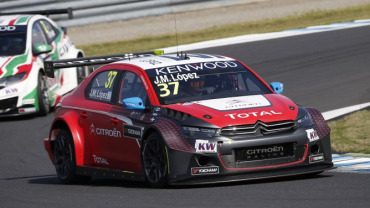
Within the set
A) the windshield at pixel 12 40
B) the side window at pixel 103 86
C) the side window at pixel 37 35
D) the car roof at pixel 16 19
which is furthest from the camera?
the car roof at pixel 16 19

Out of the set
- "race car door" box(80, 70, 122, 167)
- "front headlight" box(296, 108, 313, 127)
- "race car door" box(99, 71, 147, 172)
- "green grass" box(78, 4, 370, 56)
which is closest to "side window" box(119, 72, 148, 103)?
"race car door" box(99, 71, 147, 172)

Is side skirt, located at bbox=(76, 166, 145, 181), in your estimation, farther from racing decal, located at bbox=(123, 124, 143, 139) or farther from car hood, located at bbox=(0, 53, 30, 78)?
car hood, located at bbox=(0, 53, 30, 78)

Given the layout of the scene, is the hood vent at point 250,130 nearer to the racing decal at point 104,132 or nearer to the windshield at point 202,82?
the windshield at point 202,82

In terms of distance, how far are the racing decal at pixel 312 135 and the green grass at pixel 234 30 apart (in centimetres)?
1340

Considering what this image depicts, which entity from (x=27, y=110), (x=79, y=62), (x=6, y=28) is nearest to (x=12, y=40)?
(x=6, y=28)

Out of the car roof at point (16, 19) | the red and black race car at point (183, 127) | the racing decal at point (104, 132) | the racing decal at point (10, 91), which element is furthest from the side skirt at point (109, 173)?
the car roof at point (16, 19)

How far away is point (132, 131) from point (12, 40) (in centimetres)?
823

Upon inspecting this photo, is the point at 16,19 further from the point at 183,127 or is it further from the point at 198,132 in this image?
the point at 198,132

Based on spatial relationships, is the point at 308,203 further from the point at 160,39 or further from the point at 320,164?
the point at 160,39

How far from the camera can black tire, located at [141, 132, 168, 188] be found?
8422 mm

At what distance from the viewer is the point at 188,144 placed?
8.28 metres

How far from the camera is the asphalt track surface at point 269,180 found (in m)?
7.59

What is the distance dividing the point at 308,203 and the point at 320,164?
1.51 metres

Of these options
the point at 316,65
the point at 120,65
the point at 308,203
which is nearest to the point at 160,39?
the point at 316,65
